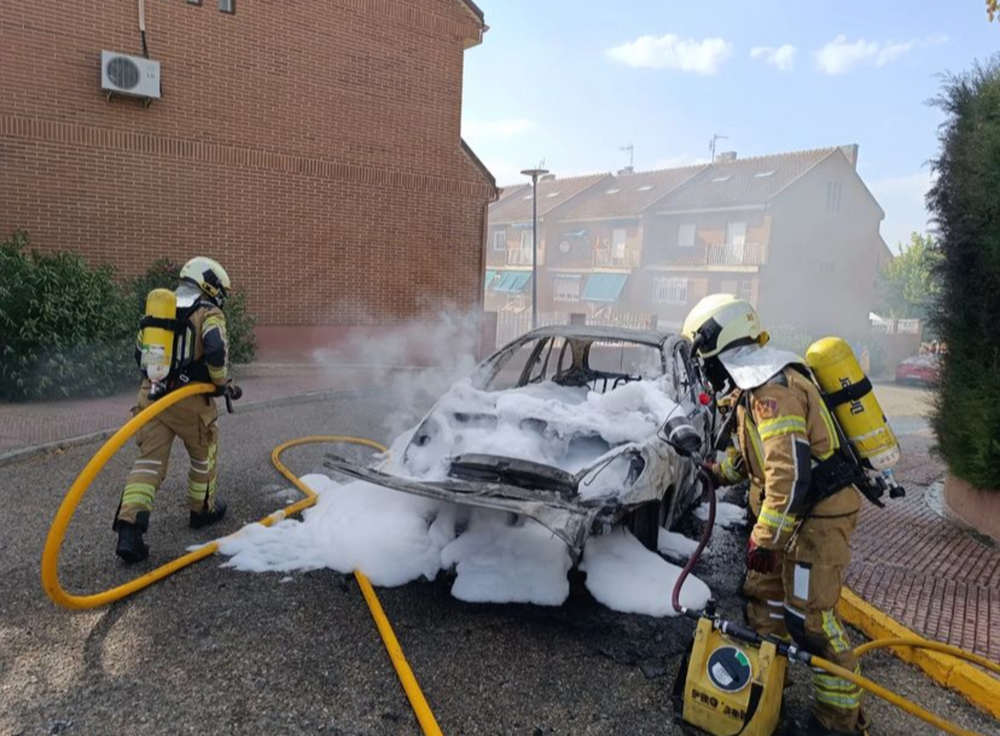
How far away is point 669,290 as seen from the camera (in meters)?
35.4

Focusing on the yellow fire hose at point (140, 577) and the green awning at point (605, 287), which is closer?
the yellow fire hose at point (140, 577)

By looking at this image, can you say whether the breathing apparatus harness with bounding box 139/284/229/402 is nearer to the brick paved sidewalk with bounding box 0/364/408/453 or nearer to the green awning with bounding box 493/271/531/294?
the brick paved sidewalk with bounding box 0/364/408/453

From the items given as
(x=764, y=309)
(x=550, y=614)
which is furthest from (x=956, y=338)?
(x=764, y=309)

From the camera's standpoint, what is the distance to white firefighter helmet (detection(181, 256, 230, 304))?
466 centimetres

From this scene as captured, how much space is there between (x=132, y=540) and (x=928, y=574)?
4.94 metres

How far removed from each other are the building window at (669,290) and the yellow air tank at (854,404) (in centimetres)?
3261

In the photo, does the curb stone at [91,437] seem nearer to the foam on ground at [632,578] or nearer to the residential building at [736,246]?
the foam on ground at [632,578]

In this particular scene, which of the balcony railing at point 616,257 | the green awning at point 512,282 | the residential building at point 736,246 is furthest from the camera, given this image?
the green awning at point 512,282

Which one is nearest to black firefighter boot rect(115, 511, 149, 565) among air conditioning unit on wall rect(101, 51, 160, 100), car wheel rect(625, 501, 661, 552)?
car wheel rect(625, 501, 661, 552)

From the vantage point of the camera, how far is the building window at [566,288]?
38.2 meters

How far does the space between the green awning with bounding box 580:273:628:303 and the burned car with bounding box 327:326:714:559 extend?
98.9 feet

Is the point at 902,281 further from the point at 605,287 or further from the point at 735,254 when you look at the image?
the point at 605,287

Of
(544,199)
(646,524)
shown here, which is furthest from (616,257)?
(646,524)

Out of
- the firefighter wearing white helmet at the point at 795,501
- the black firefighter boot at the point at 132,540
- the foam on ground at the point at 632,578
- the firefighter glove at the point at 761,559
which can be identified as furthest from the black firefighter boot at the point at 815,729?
the black firefighter boot at the point at 132,540
